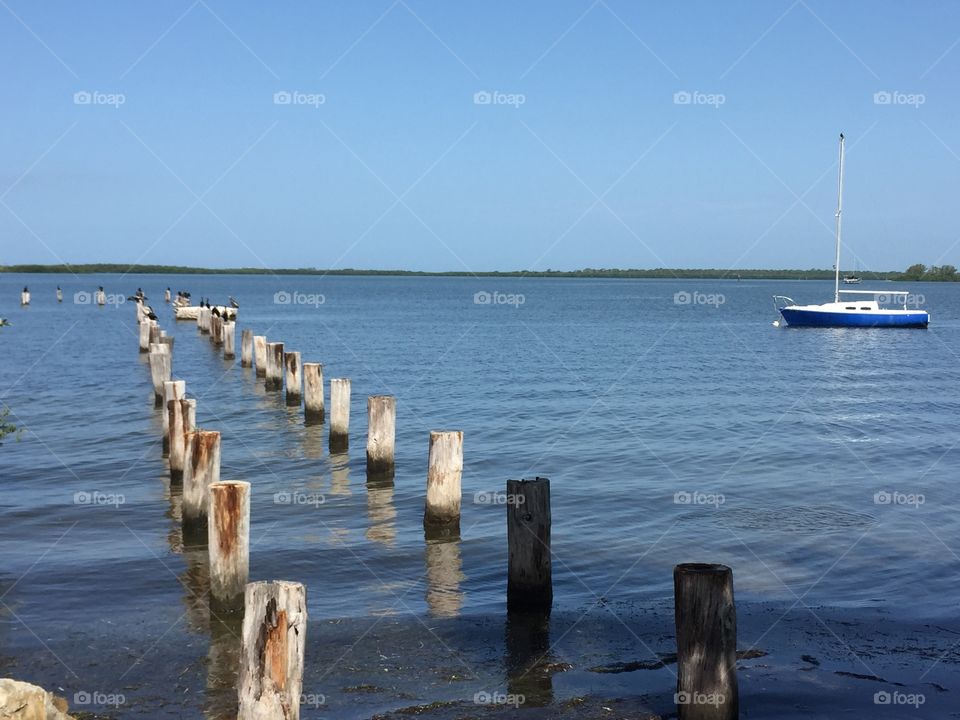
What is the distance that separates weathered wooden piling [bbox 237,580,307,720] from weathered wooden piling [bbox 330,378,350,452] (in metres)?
12.9

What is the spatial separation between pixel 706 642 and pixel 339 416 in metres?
13.6

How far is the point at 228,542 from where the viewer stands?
10.5 meters

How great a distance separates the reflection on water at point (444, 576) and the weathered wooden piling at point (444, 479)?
11.2 inches

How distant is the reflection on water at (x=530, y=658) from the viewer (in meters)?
8.80

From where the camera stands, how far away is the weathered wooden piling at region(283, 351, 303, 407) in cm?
2659

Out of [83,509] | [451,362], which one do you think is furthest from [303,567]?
[451,362]

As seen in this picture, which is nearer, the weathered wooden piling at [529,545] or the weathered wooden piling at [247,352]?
the weathered wooden piling at [529,545]

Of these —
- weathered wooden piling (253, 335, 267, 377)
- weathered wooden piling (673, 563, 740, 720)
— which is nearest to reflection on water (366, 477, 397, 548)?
weathered wooden piling (673, 563, 740, 720)

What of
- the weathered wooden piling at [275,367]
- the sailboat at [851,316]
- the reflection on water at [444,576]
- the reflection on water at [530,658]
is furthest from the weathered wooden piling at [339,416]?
the sailboat at [851,316]

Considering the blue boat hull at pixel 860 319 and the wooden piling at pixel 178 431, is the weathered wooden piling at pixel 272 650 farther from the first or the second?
the blue boat hull at pixel 860 319

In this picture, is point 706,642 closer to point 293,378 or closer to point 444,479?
point 444,479

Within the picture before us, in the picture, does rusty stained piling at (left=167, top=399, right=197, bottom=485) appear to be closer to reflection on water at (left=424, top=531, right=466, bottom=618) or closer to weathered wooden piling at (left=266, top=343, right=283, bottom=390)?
reflection on water at (left=424, top=531, right=466, bottom=618)

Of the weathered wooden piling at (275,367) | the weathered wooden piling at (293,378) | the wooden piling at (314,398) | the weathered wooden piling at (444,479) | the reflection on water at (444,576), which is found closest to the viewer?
the reflection on water at (444,576)

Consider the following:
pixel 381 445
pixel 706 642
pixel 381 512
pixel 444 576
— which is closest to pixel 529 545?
pixel 444 576
